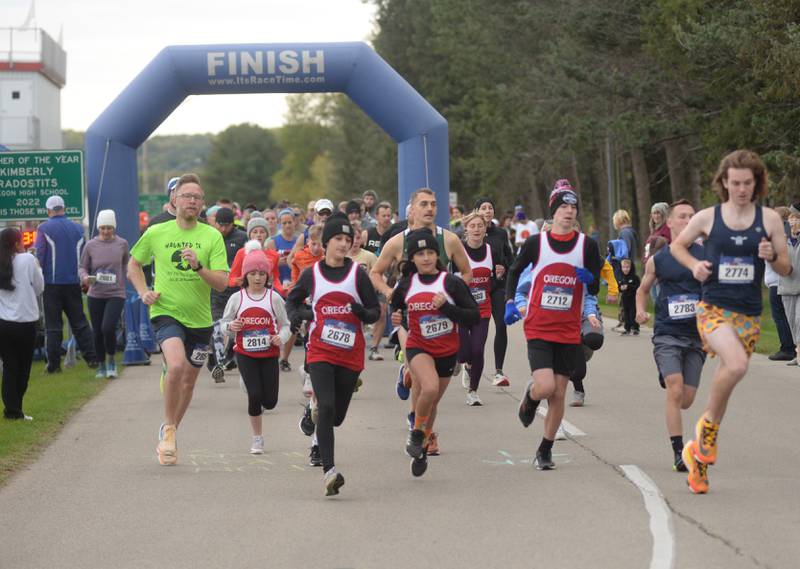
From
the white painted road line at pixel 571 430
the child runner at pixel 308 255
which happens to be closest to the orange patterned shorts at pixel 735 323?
the white painted road line at pixel 571 430

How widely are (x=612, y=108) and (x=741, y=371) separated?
30132mm

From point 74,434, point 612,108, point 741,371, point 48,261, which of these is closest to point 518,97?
point 612,108

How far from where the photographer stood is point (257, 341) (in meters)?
11.0

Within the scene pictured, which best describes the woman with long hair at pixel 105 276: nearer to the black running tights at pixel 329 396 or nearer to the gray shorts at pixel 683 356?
the black running tights at pixel 329 396

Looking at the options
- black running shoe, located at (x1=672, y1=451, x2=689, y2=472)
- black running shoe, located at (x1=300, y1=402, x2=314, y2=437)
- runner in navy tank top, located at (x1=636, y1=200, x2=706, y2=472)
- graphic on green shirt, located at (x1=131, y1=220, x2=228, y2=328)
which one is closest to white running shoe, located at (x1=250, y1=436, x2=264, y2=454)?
black running shoe, located at (x1=300, y1=402, x2=314, y2=437)

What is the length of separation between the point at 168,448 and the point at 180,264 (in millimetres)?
1349

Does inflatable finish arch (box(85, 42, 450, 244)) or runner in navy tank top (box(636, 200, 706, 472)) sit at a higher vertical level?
inflatable finish arch (box(85, 42, 450, 244))

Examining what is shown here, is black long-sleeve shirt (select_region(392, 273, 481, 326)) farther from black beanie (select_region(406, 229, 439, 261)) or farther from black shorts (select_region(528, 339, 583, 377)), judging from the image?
black shorts (select_region(528, 339, 583, 377))

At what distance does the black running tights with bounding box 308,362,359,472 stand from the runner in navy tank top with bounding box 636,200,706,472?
6.87ft

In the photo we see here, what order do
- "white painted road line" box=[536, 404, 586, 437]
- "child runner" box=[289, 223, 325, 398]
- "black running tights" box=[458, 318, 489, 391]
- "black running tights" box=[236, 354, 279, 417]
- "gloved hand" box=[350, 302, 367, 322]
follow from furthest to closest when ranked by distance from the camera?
"child runner" box=[289, 223, 325, 398]
"black running tights" box=[458, 318, 489, 391]
"white painted road line" box=[536, 404, 586, 437]
"black running tights" box=[236, 354, 279, 417]
"gloved hand" box=[350, 302, 367, 322]

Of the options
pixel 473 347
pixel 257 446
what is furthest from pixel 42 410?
pixel 473 347

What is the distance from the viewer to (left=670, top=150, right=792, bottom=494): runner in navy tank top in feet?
28.0

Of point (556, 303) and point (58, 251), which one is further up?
point (58, 251)

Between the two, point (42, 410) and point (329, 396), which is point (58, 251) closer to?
point (42, 410)
